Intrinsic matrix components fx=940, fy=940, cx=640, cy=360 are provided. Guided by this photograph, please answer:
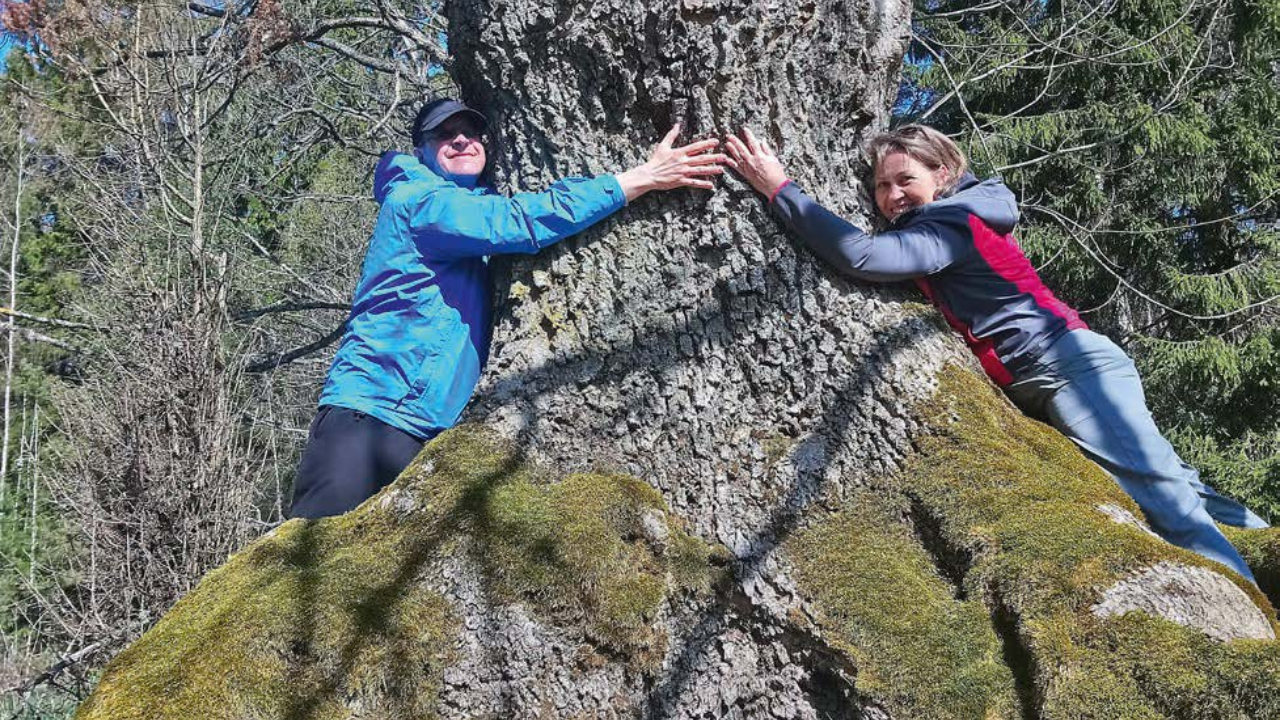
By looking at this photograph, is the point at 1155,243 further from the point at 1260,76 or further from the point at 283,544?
the point at 283,544


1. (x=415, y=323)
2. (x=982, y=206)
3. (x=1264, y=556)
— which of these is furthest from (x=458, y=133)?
(x=1264, y=556)

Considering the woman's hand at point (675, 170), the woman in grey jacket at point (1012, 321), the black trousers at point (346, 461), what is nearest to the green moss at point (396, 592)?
the black trousers at point (346, 461)

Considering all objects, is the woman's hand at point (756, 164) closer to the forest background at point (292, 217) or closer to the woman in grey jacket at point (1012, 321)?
the woman in grey jacket at point (1012, 321)

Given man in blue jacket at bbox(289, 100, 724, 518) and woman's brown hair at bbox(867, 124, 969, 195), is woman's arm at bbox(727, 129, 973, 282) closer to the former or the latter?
woman's brown hair at bbox(867, 124, 969, 195)

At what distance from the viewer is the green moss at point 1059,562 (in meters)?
1.68

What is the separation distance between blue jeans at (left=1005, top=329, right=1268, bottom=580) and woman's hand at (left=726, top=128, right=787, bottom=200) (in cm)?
88

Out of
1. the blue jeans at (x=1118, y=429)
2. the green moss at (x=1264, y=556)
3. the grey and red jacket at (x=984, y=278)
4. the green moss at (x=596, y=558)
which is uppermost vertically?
the grey and red jacket at (x=984, y=278)

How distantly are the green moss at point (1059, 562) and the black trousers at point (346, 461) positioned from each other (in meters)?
1.42

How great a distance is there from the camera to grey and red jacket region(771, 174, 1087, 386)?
2.39 metres

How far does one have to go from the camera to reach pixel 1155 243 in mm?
10508

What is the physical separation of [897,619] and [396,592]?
3.53ft

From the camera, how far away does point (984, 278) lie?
250 centimetres

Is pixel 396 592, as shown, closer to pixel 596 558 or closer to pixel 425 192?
pixel 596 558

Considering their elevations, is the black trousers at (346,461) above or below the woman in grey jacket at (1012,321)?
below
